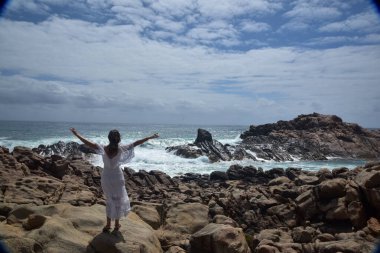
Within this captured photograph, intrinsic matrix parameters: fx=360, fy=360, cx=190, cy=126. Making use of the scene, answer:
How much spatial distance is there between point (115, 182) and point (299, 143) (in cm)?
4520

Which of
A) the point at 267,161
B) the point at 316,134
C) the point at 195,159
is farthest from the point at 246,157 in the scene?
the point at 316,134

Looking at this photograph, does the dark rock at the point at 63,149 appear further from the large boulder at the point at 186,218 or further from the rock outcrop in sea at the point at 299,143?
the large boulder at the point at 186,218

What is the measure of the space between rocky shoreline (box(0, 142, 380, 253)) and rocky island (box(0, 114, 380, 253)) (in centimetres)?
2

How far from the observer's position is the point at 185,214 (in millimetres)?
11008

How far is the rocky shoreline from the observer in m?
6.49

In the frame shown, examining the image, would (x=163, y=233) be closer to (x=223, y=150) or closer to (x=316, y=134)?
(x=223, y=150)

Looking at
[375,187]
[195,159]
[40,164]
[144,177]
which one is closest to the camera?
[375,187]

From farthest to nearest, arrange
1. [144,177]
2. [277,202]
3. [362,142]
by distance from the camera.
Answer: [362,142], [144,177], [277,202]

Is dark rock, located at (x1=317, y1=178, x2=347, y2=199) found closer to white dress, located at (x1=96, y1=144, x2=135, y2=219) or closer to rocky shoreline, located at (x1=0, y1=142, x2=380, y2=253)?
rocky shoreline, located at (x1=0, y1=142, x2=380, y2=253)

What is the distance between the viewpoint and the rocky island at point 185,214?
257 inches

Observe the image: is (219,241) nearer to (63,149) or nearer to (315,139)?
(63,149)

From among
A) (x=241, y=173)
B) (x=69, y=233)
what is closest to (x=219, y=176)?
(x=241, y=173)

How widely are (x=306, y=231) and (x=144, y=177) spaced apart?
12.8m

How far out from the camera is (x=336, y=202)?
1163 cm
